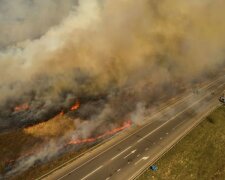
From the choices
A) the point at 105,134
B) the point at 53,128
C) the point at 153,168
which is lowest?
the point at 153,168

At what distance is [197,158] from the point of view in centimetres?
3897

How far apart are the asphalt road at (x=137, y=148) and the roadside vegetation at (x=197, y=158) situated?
57.8 inches

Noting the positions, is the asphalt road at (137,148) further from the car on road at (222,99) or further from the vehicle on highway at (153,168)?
the car on road at (222,99)

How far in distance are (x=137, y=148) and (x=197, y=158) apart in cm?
938

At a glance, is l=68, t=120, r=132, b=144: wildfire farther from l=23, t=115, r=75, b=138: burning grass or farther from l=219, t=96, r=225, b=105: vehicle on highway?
l=219, t=96, r=225, b=105: vehicle on highway

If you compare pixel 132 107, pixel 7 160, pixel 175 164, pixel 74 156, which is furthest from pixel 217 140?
pixel 7 160

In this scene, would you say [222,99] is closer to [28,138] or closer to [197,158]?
[197,158]

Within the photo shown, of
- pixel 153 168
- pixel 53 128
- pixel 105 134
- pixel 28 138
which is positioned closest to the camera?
pixel 153 168

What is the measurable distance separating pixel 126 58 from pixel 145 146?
23837mm

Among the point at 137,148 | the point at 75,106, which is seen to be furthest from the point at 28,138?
the point at 137,148

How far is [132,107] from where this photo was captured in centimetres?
5134

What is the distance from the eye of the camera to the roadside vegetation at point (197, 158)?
35.5m

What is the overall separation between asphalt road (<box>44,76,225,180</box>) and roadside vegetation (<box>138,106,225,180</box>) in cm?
147

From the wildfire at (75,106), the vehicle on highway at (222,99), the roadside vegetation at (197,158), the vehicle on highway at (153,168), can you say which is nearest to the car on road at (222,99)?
the vehicle on highway at (222,99)
